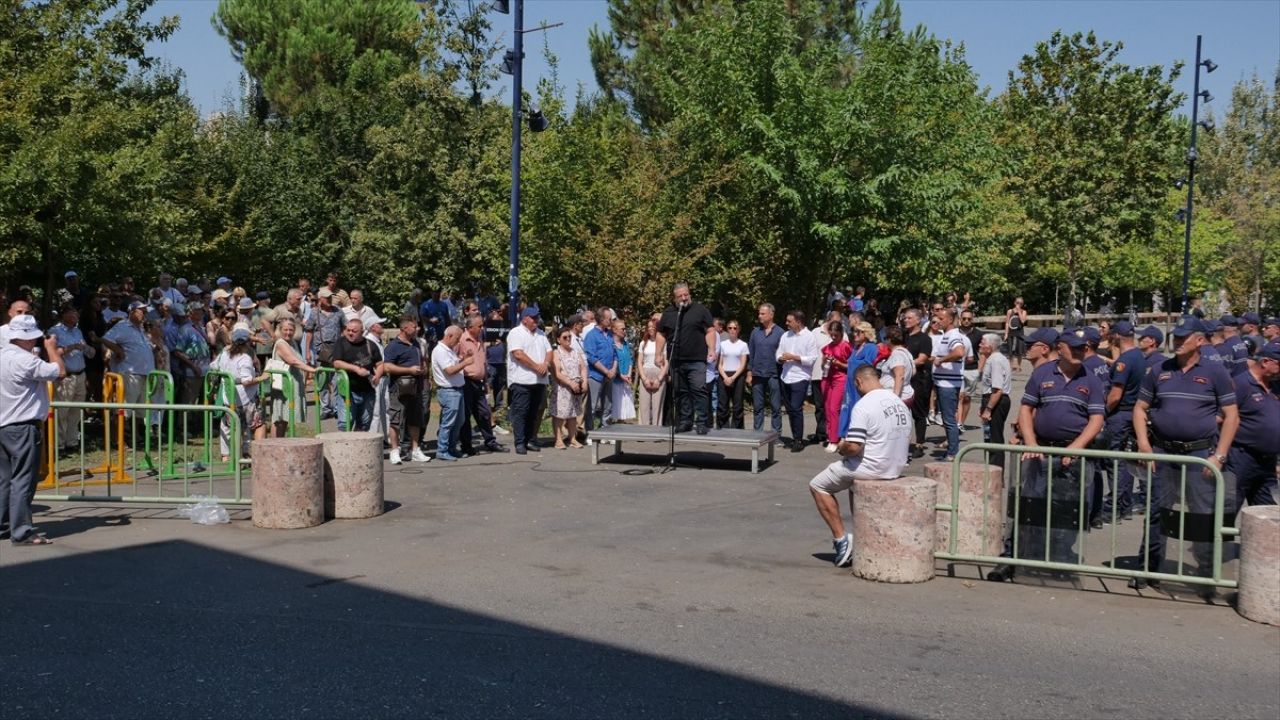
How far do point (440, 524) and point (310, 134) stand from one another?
32.0 m

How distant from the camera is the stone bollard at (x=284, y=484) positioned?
388 inches

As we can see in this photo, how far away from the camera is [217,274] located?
30.5 meters

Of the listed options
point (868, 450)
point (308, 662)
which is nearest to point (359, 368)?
point (868, 450)

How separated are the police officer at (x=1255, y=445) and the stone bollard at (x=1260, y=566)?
1.31 meters

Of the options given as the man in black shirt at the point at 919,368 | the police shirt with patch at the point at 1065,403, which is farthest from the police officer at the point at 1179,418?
the man in black shirt at the point at 919,368

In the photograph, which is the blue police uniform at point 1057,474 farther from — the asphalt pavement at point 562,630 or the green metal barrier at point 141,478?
the green metal barrier at point 141,478

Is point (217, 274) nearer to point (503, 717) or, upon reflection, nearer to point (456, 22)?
point (456, 22)

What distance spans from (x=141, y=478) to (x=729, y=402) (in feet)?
26.5

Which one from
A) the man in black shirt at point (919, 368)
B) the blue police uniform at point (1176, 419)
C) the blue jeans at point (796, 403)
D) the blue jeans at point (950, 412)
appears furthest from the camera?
the blue jeans at point (796, 403)

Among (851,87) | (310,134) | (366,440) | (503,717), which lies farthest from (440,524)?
(310,134)

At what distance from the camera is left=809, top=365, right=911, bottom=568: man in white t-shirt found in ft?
28.2

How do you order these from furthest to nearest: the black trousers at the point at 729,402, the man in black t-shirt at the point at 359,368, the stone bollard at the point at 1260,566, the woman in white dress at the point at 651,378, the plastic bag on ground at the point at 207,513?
the black trousers at the point at 729,402, the woman in white dress at the point at 651,378, the man in black t-shirt at the point at 359,368, the plastic bag on ground at the point at 207,513, the stone bollard at the point at 1260,566

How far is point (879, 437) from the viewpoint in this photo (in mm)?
8602

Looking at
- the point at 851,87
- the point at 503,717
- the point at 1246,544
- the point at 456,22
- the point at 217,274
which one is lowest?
the point at 503,717
